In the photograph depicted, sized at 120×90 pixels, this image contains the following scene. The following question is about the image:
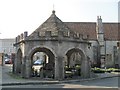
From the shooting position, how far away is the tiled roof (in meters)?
59.3

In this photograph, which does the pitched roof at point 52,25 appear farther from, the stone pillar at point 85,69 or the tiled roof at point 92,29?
the tiled roof at point 92,29

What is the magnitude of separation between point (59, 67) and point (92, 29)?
32743 mm

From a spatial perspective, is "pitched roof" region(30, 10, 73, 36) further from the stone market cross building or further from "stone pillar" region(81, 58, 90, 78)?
"stone pillar" region(81, 58, 90, 78)

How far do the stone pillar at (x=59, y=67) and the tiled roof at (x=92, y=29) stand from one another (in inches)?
1160

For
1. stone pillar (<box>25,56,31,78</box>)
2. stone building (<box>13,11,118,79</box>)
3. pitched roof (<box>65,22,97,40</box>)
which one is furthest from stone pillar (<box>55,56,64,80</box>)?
pitched roof (<box>65,22,97,40</box>)

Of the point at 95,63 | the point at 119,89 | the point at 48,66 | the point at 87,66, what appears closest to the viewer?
the point at 119,89

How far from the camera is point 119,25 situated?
6366cm

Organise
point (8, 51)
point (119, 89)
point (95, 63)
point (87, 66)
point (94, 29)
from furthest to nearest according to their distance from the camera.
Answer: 1. point (8, 51)
2. point (94, 29)
3. point (95, 63)
4. point (87, 66)
5. point (119, 89)

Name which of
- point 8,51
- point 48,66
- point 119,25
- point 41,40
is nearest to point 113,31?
point 119,25

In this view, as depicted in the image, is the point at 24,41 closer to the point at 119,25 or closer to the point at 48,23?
the point at 48,23

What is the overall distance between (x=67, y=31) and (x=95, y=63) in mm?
26205

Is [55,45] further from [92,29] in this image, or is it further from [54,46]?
[92,29]

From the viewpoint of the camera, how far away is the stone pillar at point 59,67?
96.6 ft

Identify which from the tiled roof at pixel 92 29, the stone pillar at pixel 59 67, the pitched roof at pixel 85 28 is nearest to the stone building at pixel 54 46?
the stone pillar at pixel 59 67
